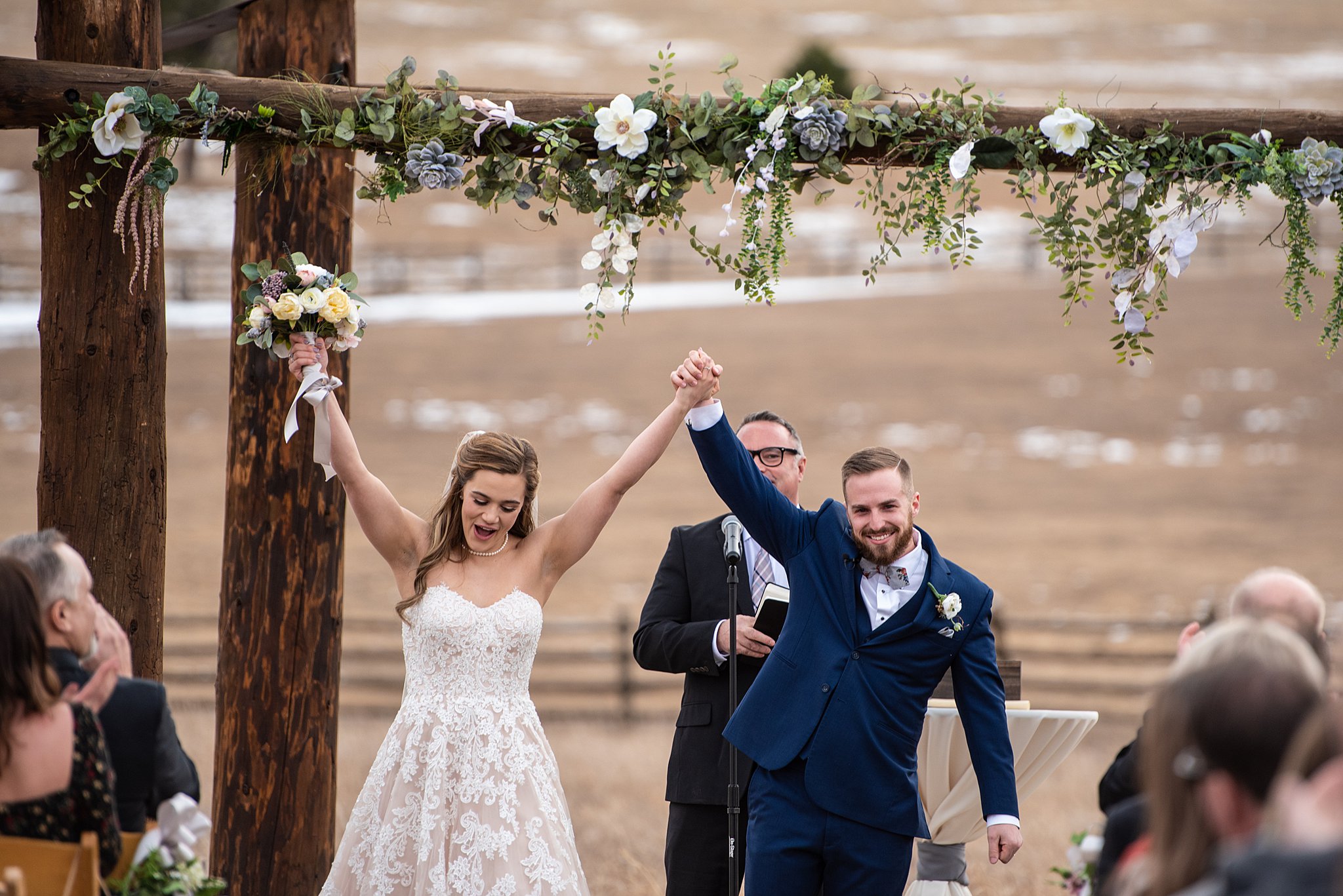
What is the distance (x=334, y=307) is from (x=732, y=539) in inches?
55.6

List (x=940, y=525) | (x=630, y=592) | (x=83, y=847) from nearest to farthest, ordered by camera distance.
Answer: (x=83, y=847)
(x=630, y=592)
(x=940, y=525)

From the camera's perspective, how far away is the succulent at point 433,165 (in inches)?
171

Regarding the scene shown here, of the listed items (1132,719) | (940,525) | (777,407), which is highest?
(777,407)

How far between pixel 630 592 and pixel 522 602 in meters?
14.0

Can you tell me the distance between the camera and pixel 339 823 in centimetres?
820

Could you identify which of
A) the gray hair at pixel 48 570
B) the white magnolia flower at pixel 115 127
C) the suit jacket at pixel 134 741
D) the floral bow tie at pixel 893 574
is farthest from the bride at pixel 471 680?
the gray hair at pixel 48 570

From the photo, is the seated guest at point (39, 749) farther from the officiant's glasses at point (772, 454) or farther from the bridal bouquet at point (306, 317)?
the officiant's glasses at point (772, 454)

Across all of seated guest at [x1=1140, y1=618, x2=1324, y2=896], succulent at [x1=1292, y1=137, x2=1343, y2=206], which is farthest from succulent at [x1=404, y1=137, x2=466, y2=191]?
seated guest at [x1=1140, y1=618, x2=1324, y2=896]

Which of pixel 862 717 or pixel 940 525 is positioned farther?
pixel 940 525

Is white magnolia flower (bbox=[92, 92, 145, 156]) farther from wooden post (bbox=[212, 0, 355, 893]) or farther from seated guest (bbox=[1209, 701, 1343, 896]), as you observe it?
seated guest (bbox=[1209, 701, 1343, 896])

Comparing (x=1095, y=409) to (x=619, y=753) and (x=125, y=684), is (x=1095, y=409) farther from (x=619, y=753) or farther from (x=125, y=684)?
(x=125, y=684)

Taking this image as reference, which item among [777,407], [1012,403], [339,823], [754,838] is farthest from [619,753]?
[1012,403]

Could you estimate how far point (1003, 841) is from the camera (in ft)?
13.2

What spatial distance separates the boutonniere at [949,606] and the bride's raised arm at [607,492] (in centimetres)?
91
